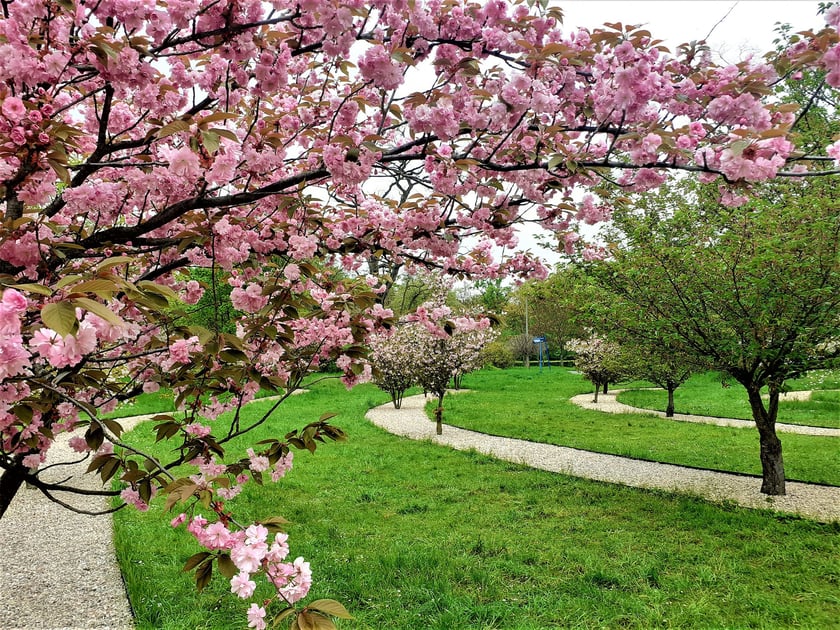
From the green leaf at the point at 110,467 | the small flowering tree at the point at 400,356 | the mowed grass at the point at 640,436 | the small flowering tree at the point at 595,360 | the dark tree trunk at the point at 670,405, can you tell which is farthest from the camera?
the small flowering tree at the point at 595,360

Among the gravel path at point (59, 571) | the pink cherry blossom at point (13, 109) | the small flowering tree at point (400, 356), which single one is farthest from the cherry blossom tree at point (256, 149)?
the small flowering tree at point (400, 356)

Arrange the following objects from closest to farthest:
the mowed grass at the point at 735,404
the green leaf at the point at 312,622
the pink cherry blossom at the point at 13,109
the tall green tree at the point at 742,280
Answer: the green leaf at the point at 312,622 < the pink cherry blossom at the point at 13,109 < the tall green tree at the point at 742,280 < the mowed grass at the point at 735,404

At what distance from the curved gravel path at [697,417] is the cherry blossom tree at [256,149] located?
10.8m

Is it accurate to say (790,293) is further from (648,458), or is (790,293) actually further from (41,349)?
(41,349)

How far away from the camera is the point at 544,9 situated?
2119 millimetres

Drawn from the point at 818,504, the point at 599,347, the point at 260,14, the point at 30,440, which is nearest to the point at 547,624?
the point at 30,440

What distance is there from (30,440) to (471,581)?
125 inches

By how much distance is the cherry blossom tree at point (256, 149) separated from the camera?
1599mm

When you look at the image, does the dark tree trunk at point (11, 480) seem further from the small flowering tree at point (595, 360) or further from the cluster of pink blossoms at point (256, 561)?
the small flowering tree at point (595, 360)

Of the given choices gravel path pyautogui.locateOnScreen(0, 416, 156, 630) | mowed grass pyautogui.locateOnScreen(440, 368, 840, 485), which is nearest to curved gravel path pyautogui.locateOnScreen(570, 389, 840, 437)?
mowed grass pyautogui.locateOnScreen(440, 368, 840, 485)

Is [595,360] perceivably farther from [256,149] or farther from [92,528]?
[256,149]

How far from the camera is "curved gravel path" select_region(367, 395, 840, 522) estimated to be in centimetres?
604

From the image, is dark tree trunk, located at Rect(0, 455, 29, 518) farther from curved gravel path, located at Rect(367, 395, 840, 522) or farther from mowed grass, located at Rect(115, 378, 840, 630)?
curved gravel path, located at Rect(367, 395, 840, 522)

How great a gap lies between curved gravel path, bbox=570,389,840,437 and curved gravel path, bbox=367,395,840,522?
457 centimetres
